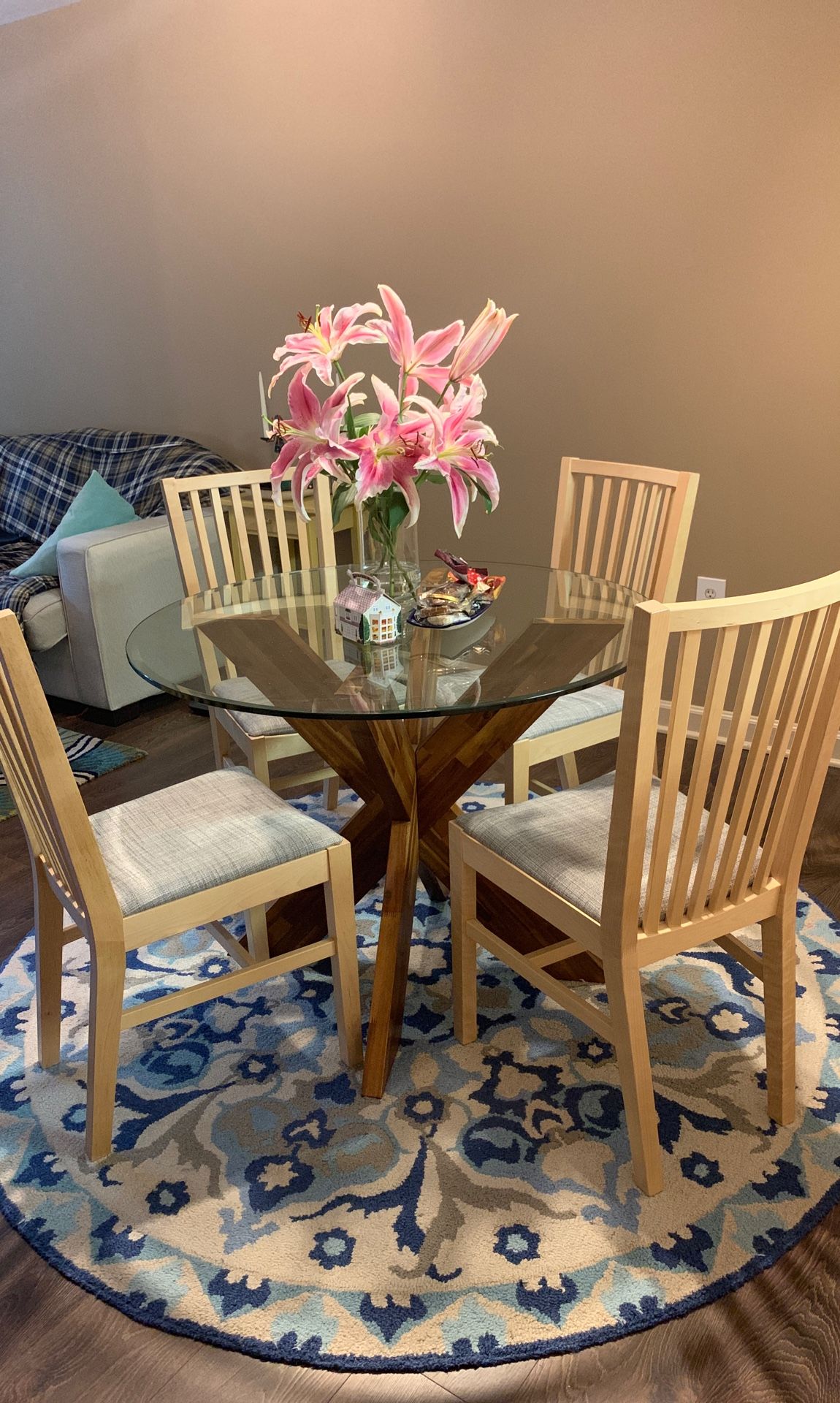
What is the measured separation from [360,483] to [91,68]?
325 centimetres

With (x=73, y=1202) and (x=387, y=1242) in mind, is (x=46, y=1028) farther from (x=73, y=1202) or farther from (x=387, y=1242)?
(x=387, y=1242)

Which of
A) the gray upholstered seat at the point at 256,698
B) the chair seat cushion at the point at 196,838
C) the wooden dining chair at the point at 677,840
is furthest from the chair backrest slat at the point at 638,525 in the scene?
the chair seat cushion at the point at 196,838

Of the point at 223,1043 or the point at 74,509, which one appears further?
the point at 74,509

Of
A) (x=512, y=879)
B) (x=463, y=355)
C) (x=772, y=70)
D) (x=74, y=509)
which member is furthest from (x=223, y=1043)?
(x=772, y=70)

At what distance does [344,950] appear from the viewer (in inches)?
70.6

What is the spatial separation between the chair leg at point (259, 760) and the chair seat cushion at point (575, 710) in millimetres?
576

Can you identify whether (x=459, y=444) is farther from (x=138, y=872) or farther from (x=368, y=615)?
(x=138, y=872)

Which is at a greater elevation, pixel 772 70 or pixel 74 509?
pixel 772 70

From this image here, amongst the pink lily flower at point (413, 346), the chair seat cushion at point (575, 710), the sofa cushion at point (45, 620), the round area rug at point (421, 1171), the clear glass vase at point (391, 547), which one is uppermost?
the pink lily flower at point (413, 346)

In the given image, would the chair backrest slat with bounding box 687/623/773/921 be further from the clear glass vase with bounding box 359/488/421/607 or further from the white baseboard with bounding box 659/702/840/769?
the white baseboard with bounding box 659/702/840/769

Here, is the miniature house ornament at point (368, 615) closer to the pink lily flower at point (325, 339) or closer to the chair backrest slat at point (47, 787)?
the pink lily flower at point (325, 339)

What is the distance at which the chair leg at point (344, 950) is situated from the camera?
68.7 inches

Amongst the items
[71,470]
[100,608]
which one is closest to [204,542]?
[100,608]

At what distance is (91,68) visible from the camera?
3.87 m
